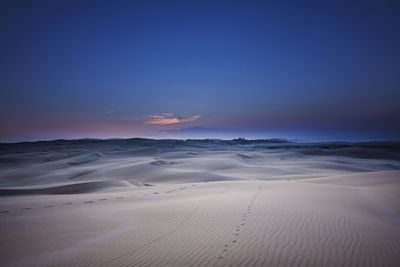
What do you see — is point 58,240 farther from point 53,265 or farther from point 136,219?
point 136,219

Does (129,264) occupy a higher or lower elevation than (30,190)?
higher

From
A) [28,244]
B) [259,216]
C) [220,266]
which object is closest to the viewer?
[220,266]

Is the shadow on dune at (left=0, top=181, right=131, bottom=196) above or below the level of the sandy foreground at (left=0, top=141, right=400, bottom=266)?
below

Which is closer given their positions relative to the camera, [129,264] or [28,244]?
[129,264]

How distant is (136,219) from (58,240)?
157cm

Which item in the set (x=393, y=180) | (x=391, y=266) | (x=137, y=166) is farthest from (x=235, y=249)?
(x=137, y=166)

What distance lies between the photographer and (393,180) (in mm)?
9219

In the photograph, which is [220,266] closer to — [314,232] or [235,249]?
[235,249]

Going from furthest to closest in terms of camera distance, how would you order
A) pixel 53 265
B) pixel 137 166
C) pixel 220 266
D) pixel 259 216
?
pixel 137 166 → pixel 259 216 → pixel 53 265 → pixel 220 266

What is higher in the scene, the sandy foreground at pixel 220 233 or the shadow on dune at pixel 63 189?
the sandy foreground at pixel 220 233

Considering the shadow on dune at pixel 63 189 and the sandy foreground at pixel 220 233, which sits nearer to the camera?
the sandy foreground at pixel 220 233

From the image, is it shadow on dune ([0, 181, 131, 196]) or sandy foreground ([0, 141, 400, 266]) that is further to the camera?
shadow on dune ([0, 181, 131, 196])

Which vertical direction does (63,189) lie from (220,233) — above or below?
below

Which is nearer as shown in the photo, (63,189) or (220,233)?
(220,233)
